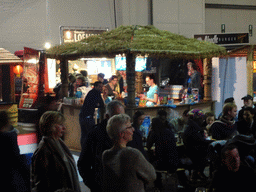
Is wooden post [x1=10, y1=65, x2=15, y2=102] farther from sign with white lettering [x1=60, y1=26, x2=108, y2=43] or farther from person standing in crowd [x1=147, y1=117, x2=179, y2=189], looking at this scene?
person standing in crowd [x1=147, y1=117, x2=179, y2=189]

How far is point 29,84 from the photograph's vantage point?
1416 cm

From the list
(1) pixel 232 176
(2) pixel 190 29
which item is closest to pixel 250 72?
(1) pixel 232 176

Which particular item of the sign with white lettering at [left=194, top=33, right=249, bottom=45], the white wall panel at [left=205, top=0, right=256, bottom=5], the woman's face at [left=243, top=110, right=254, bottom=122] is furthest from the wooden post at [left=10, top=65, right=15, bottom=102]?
the woman's face at [left=243, top=110, right=254, bottom=122]

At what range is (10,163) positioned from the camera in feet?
14.8

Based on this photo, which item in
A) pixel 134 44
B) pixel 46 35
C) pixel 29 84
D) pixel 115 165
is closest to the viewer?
pixel 115 165

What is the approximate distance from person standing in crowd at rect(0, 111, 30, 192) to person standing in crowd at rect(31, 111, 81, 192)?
1.12 meters

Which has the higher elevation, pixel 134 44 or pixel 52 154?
pixel 134 44

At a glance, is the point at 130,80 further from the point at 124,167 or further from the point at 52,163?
the point at 124,167

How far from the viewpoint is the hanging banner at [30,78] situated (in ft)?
46.2

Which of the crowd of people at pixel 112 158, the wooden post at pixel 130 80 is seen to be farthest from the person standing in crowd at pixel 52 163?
the wooden post at pixel 130 80

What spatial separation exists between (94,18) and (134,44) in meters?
9.41

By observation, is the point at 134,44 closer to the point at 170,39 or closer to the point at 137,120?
the point at 170,39

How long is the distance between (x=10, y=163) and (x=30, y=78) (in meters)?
9.99

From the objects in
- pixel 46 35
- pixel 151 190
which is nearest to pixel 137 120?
pixel 151 190
